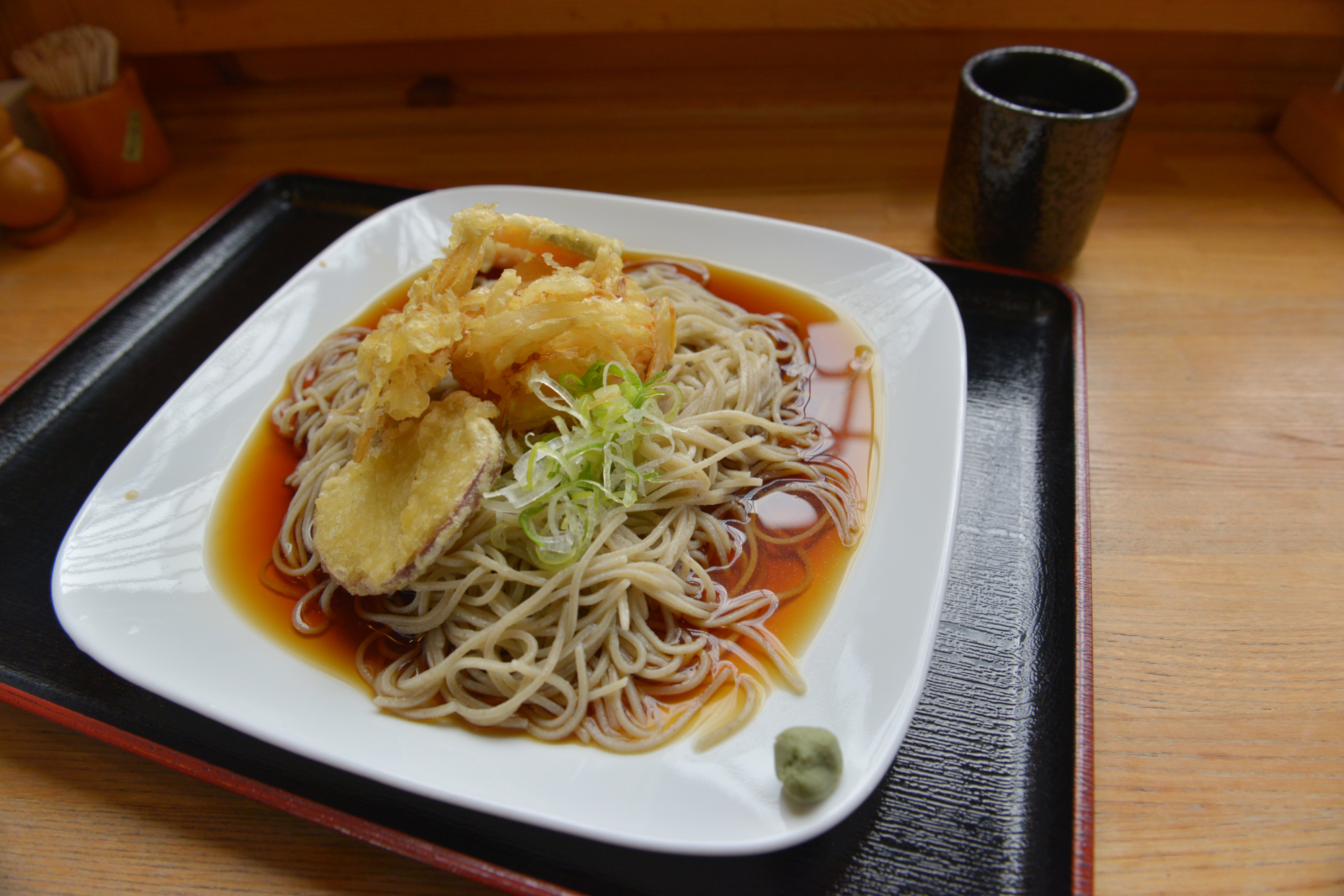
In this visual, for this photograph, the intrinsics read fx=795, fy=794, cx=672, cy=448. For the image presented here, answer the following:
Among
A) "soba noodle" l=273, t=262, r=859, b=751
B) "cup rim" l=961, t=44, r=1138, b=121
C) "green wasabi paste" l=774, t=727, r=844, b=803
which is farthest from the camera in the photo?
"cup rim" l=961, t=44, r=1138, b=121

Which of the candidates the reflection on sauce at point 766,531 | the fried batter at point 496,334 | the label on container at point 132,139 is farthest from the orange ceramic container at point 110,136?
the fried batter at point 496,334

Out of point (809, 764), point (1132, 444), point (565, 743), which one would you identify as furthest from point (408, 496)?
point (1132, 444)

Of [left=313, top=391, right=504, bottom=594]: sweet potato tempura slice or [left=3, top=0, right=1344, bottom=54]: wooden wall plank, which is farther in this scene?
[left=3, top=0, right=1344, bottom=54]: wooden wall plank

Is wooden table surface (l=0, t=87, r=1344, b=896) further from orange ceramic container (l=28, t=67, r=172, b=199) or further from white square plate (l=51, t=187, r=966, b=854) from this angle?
white square plate (l=51, t=187, r=966, b=854)

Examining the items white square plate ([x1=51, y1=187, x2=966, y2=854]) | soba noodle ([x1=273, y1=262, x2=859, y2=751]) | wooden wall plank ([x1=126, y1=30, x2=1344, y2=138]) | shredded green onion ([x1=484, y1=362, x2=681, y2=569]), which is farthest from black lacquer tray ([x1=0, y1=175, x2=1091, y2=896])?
wooden wall plank ([x1=126, y1=30, x2=1344, y2=138])

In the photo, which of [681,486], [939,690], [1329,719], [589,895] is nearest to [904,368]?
[681,486]

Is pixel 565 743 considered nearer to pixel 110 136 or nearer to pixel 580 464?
pixel 580 464

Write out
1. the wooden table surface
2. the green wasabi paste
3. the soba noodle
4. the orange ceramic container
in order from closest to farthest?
the green wasabi paste
the wooden table surface
the soba noodle
the orange ceramic container
